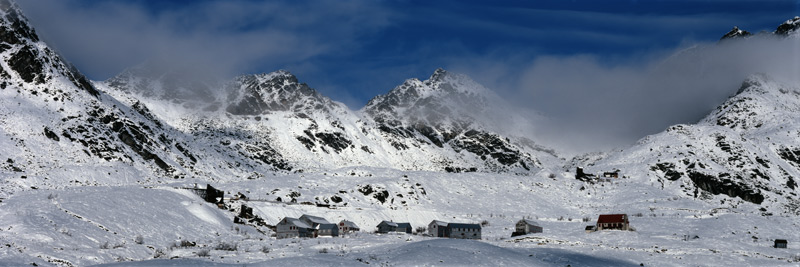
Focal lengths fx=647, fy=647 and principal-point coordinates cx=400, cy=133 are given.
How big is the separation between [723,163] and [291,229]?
4860 inches

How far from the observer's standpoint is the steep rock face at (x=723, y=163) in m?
147

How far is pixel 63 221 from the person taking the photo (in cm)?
5834

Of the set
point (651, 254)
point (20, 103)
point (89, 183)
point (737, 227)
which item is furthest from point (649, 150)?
point (20, 103)

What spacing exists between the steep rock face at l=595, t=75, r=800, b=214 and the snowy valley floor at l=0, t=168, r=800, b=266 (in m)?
6.60

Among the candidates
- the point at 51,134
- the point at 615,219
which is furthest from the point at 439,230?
the point at 51,134

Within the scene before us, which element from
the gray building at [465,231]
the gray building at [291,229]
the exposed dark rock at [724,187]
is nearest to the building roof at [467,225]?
the gray building at [465,231]

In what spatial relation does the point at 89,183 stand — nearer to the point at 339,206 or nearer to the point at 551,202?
the point at 339,206

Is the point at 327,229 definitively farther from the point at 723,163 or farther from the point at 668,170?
the point at 723,163

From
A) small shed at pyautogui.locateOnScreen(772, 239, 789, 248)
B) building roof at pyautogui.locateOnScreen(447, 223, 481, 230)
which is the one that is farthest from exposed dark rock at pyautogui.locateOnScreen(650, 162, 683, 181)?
small shed at pyautogui.locateOnScreen(772, 239, 789, 248)

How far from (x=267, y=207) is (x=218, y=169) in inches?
3146

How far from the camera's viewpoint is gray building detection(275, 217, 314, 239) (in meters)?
82.6

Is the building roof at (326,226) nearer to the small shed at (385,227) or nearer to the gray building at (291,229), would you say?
the gray building at (291,229)

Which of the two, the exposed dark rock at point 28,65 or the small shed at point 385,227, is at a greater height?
the exposed dark rock at point 28,65

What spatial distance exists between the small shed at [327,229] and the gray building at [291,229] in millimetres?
2940
